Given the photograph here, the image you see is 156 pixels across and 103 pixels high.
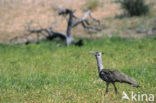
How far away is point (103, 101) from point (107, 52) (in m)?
5.96

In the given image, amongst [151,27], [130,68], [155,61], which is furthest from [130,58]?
[151,27]

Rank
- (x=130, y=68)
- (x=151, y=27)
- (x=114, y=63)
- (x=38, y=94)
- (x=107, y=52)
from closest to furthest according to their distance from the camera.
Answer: (x=38, y=94) → (x=130, y=68) → (x=114, y=63) → (x=107, y=52) → (x=151, y=27)

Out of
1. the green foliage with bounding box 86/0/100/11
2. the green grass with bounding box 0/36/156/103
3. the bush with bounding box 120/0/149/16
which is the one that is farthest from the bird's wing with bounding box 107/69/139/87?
the green foliage with bounding box 86/0/100/11

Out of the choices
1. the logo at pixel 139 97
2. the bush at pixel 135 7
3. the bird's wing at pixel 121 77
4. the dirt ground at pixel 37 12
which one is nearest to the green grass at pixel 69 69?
the logo at pixel 139 97

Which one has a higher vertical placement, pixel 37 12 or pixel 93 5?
pixel 93 5

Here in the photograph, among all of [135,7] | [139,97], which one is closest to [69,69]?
[139,97]

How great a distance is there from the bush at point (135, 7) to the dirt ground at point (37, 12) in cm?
92

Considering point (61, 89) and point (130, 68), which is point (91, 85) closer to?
point (61, 89)

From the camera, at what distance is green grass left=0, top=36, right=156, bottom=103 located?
7.21m

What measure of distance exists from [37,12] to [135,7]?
728cm

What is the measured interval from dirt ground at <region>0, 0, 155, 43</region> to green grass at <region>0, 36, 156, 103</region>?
434cm

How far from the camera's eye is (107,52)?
40.8ft

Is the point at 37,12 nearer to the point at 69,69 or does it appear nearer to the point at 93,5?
the point at 93,5

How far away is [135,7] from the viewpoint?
20.5 meters
